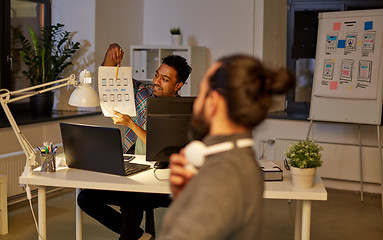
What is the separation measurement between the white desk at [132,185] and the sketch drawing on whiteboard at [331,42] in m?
2.52

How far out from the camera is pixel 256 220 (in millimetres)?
1198

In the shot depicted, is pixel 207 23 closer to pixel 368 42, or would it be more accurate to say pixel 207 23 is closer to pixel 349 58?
pixel 349 58

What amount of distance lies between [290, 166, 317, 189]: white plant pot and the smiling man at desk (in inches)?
31.4

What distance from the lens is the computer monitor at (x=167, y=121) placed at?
2.86m

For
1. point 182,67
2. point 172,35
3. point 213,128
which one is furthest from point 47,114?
point 213,128

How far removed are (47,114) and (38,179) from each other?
2.53 meters

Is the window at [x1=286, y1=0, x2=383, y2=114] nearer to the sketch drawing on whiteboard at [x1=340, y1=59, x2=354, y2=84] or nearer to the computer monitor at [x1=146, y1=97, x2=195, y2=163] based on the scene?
the sketch drawing on whiteboard at [x1=340, y1=59, x2=354, y2=84]

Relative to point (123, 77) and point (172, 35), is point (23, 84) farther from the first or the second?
point (123, 77)

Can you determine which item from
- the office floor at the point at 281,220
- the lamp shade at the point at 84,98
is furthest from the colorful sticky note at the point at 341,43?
the lamp shade at the point at 84,98

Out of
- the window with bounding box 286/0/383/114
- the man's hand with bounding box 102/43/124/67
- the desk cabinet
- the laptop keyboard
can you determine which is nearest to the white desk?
the laptop keyboard

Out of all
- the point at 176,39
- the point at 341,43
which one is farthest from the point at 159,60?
the point at 341,43

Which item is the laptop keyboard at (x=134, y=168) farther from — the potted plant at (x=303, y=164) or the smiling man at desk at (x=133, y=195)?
the potted plant at (x=303, y=164)

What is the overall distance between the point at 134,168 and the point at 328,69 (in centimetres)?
283

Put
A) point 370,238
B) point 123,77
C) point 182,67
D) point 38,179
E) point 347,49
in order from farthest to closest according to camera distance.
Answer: point 347,49
point 370,238
point 182,67
point 123,77
point 38,179
